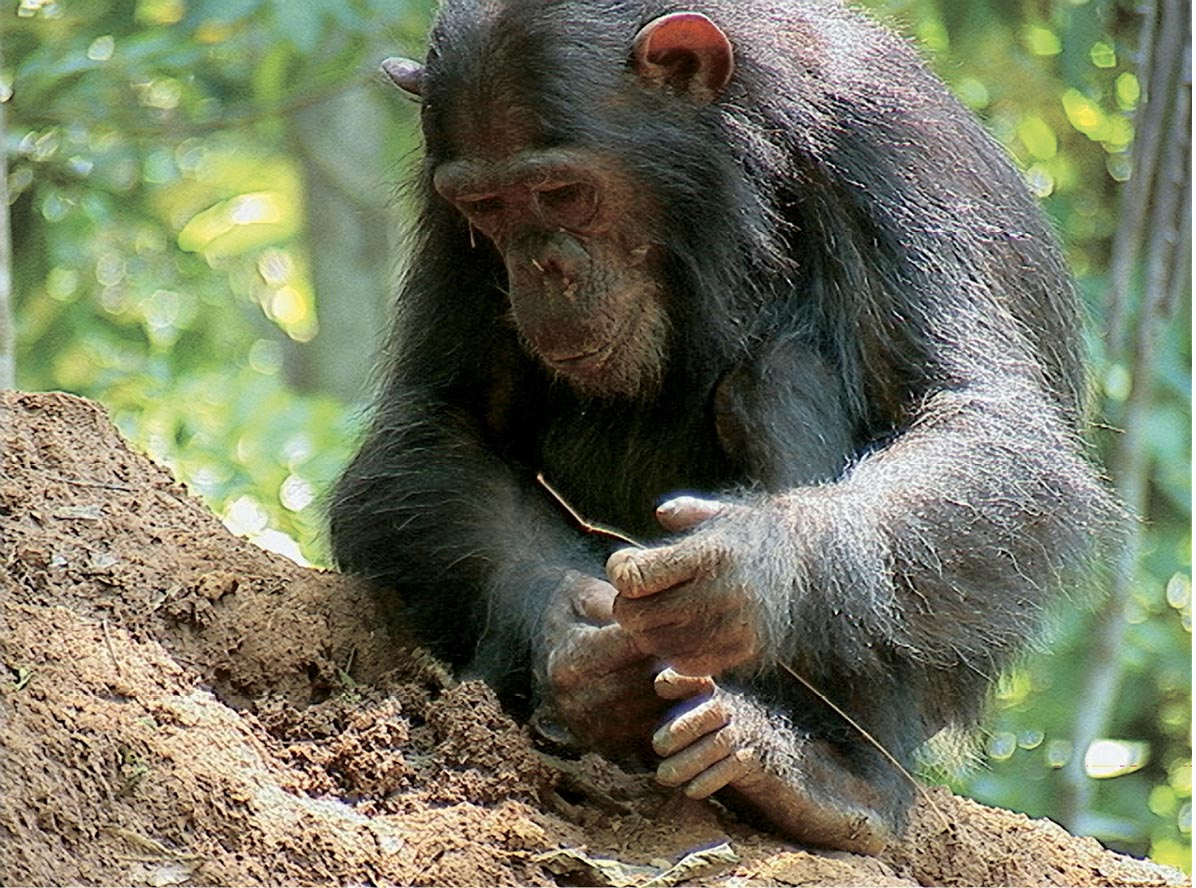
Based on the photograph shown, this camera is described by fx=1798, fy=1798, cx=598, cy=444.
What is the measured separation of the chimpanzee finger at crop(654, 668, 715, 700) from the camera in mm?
3408

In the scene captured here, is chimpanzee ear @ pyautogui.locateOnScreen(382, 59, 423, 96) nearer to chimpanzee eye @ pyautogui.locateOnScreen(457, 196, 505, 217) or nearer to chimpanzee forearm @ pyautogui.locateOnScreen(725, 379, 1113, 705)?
chimpanzee eye @ pyautogui.locateOnScreen(457, 196, 505, 217)

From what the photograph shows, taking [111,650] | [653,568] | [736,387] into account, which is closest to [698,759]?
[653,568]

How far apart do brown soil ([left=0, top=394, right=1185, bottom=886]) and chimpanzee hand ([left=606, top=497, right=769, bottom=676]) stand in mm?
362

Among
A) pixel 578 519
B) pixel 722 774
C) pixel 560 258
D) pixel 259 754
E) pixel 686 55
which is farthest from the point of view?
pixel 578 519

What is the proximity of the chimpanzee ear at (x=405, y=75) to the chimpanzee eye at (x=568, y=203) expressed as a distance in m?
0.44

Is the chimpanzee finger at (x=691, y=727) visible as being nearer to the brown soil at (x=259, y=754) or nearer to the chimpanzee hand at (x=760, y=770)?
the chimpanzee hand at (x=760, y=770)

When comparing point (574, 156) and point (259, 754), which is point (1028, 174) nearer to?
point (574, 156)

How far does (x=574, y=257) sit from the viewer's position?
3.90 m

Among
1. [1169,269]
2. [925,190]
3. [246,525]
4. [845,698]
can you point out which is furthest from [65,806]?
[1169,269]

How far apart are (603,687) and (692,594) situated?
51 cm

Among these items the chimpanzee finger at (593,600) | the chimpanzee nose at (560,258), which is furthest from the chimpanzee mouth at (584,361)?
the chimpanzee finger at (593,600)

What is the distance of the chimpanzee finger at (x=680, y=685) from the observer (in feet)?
11.2

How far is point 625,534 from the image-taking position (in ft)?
13.9

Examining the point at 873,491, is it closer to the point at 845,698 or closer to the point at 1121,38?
the point at 845,698
